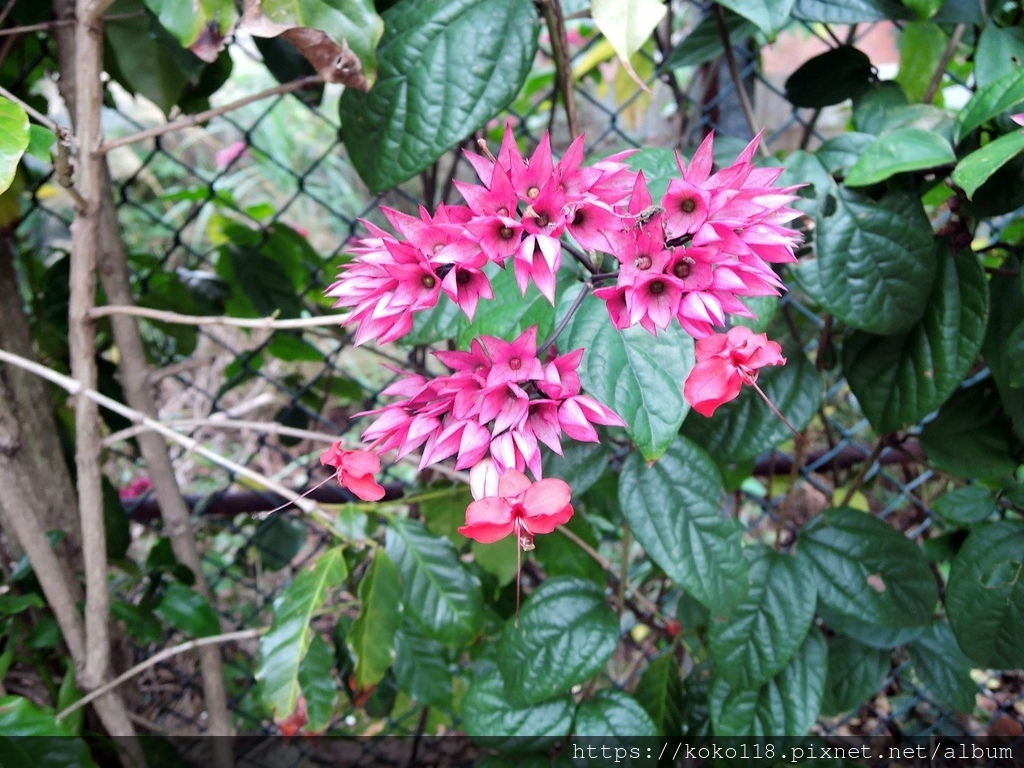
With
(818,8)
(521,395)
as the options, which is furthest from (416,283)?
(818,8)

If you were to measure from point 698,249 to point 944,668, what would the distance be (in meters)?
0.95

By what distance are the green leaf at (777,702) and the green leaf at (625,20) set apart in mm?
736

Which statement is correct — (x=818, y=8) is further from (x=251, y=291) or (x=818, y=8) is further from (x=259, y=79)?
(x=259, y=79)

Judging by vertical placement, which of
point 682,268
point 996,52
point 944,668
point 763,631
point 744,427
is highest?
point 996,52

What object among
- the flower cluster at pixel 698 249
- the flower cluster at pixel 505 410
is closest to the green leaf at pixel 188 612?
the flower cluster at pixel 505 410

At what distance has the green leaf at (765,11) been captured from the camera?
0.61m

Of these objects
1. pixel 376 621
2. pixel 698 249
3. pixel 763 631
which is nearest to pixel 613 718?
pixel 763 631

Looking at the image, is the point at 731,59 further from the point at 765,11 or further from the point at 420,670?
the point at 420,670

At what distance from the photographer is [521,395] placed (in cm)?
46

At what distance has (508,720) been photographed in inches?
35.3

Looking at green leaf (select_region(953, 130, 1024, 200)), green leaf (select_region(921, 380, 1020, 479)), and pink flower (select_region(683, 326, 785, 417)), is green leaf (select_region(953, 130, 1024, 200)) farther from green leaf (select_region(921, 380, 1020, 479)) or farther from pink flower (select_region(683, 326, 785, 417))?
green leaf (select_region(921, 380, 1020, 479))

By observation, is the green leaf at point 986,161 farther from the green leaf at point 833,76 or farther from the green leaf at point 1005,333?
the green leaf at point 833,76

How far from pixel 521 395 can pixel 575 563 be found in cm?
57

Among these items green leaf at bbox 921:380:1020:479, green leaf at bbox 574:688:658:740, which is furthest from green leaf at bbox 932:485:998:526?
green leaf at bbox 574:688:658:740
